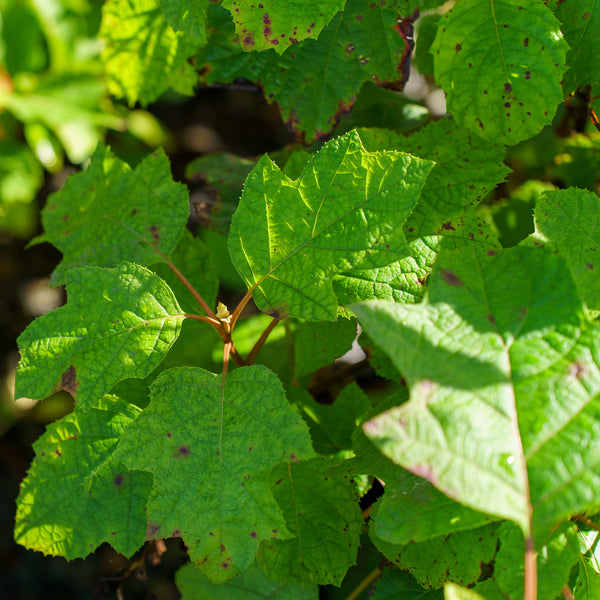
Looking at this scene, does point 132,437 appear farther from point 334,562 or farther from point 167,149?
point 167,149

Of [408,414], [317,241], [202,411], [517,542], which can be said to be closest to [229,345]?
[202,411]

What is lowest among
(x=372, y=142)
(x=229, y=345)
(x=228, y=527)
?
(x=228, y=527)

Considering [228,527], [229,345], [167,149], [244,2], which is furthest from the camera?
[167,149]

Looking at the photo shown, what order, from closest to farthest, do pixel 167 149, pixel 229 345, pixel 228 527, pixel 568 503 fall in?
pixel 568 503 → pixel 228 527 → pixel 229 345 → pixel 167 149

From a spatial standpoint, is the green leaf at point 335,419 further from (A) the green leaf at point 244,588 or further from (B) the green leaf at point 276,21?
(B) the green leaf at point 276,21

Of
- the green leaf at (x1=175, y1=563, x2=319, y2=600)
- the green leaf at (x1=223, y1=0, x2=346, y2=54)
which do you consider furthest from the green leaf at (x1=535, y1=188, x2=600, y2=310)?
the green leaf at (x1=175, y1=563, x2=319, y2=600)

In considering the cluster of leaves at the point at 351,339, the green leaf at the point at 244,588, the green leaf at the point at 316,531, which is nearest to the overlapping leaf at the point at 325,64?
the cluster of leaves at the point at 351,339

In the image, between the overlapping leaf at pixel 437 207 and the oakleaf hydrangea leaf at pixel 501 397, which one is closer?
the oakleaf hydrangea leaf at pixel 501 397
